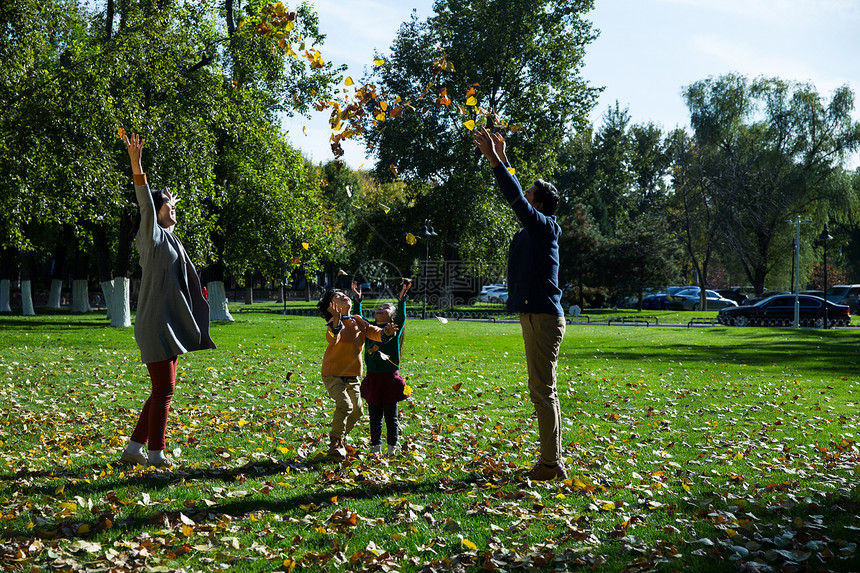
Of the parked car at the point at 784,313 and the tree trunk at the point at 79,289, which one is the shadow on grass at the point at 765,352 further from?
the tree trunk at the point at 79,289

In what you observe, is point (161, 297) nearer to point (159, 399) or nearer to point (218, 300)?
point (159, 399)

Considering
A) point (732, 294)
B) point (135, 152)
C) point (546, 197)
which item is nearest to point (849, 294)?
point (732, 294)

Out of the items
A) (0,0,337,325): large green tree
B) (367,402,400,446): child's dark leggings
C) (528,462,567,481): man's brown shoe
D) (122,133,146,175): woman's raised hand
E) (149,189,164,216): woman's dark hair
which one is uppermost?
(0,0,337,325): large green tree

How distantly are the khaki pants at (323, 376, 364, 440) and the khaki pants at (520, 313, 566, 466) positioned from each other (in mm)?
1734

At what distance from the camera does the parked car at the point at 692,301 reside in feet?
157

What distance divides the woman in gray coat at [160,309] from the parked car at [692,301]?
46332 millimetres

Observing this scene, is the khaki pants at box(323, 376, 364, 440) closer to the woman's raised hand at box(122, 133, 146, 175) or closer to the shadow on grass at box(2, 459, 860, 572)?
the shadow on grass at box(2, 459, 860, 572)

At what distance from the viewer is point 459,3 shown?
38.3 meters

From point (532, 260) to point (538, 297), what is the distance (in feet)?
1.07

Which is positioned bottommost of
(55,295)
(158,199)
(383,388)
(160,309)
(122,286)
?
(383,388)

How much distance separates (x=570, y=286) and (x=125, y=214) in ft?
87.2

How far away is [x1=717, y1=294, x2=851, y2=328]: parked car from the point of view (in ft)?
101

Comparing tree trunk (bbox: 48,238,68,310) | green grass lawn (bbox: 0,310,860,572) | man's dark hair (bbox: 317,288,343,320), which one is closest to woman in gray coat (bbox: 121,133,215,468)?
green grass lawn (bbox: 0,310,860,572)

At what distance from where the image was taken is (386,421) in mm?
6422
